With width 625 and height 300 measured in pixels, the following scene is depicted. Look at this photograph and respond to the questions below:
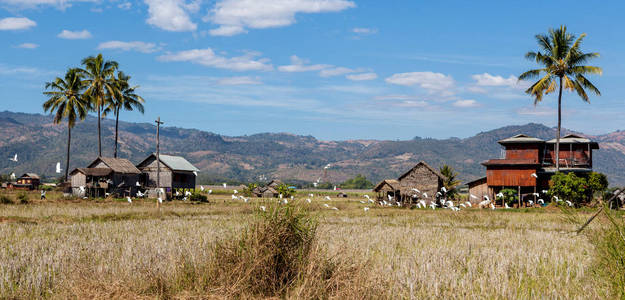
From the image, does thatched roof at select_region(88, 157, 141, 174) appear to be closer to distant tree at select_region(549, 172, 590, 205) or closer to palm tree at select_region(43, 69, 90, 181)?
palm tree at select_region(43, 69, 90, 181)

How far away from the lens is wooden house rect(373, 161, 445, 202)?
6300 centimetres

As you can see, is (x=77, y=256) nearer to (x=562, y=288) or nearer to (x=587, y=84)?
(x=562, y=288)

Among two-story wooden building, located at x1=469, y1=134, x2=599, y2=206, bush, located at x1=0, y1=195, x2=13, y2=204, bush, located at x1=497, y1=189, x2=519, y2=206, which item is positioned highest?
two-story wooden building, located at x1=469, y1=134, x2=599, y2=206

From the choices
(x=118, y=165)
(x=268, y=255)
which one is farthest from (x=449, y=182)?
(x=268, y=255)

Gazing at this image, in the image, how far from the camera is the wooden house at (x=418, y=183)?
63.0 m

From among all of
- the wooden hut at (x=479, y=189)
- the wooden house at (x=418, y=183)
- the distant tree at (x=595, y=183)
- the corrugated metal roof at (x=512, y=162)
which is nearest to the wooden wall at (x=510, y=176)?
the corrugated metal roof at (x=512, y=162)

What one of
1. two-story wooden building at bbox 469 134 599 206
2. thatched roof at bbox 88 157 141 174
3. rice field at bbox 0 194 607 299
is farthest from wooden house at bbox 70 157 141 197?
rice field at bbox 0 194 607 299

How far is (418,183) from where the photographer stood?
208 ft

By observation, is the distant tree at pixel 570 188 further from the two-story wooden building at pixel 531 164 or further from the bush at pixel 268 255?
the bush at pixel 268 255

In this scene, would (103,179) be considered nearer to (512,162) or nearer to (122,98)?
(122,98)

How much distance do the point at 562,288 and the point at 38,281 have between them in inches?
397

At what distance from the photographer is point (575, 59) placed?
5431cm

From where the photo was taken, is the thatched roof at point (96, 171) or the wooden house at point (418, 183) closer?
the thatched roof at point (96, 171)

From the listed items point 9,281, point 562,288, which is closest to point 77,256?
point 9,281
